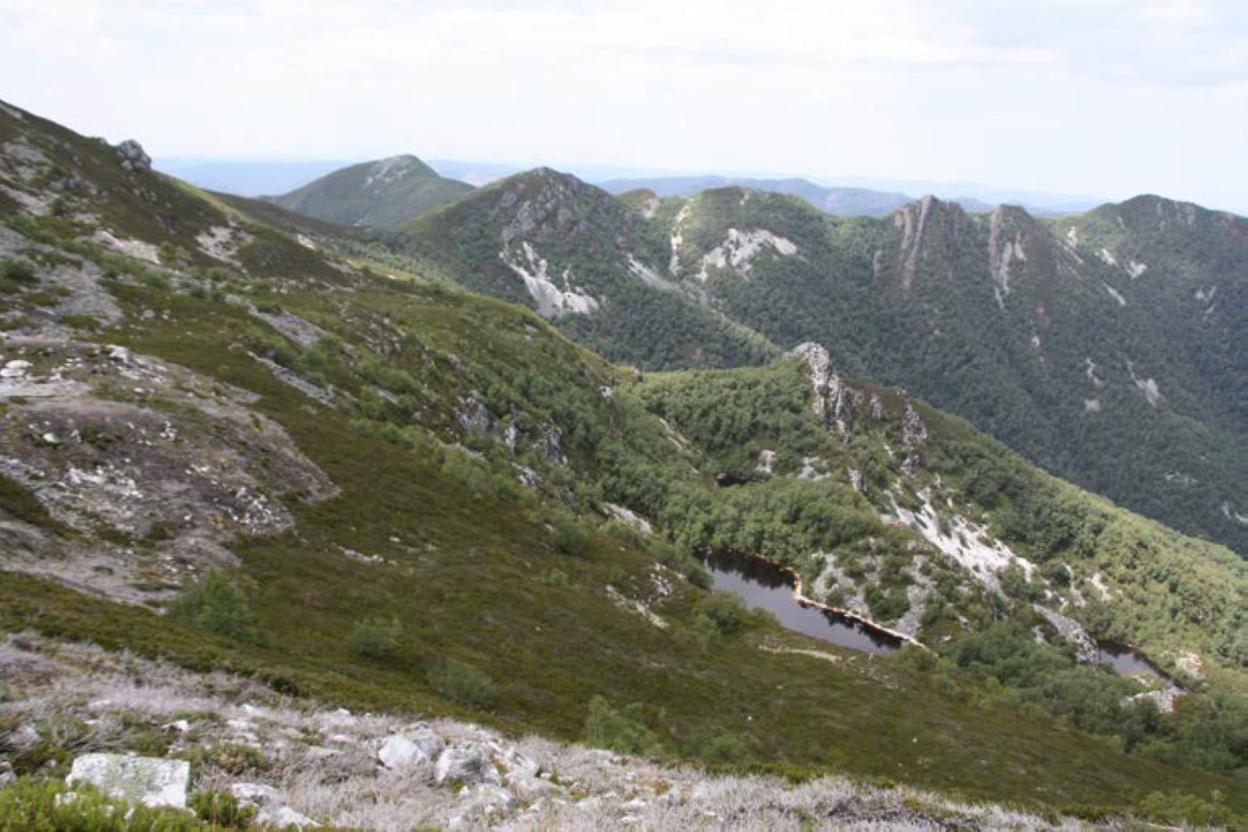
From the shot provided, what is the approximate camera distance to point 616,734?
29641mm

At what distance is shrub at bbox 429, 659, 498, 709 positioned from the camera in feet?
101

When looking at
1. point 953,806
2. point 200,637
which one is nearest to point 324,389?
point 200,637

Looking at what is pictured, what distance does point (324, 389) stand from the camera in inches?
2653

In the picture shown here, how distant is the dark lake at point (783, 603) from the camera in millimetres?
115750

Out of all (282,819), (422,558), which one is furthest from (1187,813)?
(422,558)

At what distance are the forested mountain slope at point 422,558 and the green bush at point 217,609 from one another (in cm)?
12

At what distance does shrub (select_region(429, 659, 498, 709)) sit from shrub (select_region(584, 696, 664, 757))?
464 centimetres

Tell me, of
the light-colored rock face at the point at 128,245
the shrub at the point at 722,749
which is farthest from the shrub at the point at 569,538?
the light-colored rock face at the point at 128,245

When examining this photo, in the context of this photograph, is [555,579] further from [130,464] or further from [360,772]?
[360,772]

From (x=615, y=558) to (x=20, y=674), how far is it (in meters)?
55.8

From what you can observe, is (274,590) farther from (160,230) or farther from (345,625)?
(160,230)

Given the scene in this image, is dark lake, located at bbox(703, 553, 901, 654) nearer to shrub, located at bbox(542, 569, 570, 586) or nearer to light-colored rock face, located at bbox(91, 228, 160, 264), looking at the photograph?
shrub, located at bbox(542, 569, 570, 586)

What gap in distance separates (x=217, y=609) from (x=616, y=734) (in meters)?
16.4

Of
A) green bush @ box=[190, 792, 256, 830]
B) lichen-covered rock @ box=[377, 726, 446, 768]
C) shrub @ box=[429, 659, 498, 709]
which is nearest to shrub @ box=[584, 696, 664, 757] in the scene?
shrub @ box=[429, 659, 498, 709]
